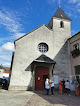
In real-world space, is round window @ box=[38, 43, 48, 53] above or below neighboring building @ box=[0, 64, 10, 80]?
above

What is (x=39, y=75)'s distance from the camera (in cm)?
1192

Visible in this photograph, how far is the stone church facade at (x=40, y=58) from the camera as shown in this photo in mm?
11170

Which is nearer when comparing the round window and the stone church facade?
the stone church facade

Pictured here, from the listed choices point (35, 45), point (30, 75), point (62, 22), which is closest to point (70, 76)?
point (30, 75)

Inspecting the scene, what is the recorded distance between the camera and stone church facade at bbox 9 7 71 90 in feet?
36.6

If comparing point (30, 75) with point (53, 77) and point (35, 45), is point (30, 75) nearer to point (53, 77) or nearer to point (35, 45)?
point (53, 77)

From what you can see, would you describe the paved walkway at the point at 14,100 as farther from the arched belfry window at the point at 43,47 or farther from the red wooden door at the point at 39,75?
the arched belfry window at the point at 43,47

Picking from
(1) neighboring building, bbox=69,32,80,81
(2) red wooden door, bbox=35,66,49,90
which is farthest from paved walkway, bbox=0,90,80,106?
(1) neighboring building, bbox=69,32,80,81

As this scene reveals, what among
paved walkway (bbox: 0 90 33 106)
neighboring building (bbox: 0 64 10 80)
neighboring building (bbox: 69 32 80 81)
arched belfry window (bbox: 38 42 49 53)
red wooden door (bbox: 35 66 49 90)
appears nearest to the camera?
paved walkway (bbox: 0 90 33 106)

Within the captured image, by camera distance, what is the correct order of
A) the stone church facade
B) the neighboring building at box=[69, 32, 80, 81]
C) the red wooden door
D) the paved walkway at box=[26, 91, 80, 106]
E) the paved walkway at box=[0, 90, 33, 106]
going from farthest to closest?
the neighboring building at box=[69, 32, 80, 81] < the red wooden door < the stone church facade < the paved walkway at box=[26, 91, 80, 106] < the paved walkway at box=[0, 90, 33, 106]

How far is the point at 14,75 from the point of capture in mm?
11047

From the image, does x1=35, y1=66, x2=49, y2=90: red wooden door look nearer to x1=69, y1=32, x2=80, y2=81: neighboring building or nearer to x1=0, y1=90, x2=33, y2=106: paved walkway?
x1=69, y1=32, x2=80, y2=81: neighboring building

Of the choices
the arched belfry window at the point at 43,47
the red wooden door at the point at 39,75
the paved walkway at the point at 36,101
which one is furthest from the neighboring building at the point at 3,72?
the paved walkway at the point at 36,101

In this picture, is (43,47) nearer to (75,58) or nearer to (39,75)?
(39,75)
